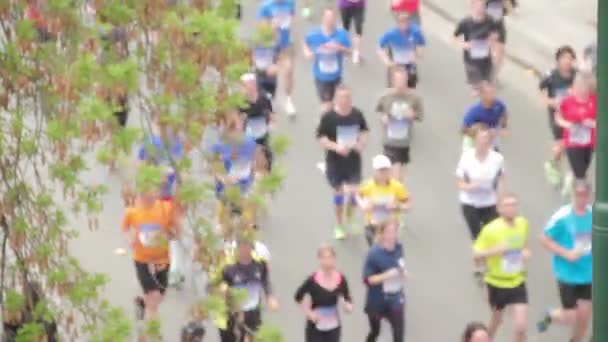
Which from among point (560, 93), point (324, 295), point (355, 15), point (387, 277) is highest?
point (355, 15)

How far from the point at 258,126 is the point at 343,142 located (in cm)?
89

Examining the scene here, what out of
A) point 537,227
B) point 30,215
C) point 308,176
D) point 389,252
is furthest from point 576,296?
point 30,215

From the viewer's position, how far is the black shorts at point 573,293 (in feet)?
37.0

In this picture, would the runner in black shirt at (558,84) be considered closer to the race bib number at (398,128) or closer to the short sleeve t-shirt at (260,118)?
the race bib number at (398,128)

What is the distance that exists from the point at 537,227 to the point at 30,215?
308 inches

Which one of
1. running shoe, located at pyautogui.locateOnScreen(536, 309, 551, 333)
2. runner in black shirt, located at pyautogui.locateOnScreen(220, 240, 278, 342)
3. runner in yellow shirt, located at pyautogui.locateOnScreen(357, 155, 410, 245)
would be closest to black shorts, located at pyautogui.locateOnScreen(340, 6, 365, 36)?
runner in yellow shirt, located at pyautogui.locateOnScreen(357, 155, 410, 245)

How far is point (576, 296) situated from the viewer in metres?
11.4

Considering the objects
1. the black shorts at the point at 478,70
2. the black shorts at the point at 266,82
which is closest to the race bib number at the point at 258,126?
the black shorts at the point at 266,82

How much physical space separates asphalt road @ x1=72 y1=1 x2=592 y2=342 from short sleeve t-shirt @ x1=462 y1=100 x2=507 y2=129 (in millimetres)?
1053

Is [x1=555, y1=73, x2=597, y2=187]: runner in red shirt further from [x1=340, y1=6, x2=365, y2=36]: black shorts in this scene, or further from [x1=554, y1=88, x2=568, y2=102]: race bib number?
[x1=340, y1=6, x2=365, y2=36]: black shorts

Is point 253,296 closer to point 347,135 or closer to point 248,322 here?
point 248,322

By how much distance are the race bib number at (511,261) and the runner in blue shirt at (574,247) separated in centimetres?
22

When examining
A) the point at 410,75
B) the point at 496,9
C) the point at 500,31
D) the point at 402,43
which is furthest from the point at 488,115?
the point at 496,9

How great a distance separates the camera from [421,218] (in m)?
14.3
